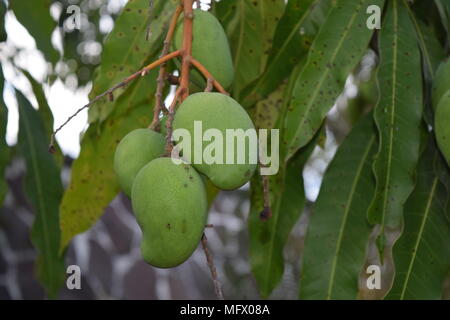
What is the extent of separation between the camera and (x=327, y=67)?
1.07m

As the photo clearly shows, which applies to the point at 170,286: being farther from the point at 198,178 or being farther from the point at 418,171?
the point at 198,178

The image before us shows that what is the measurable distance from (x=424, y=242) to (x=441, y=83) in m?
0.30

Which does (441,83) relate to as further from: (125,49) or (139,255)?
(139,255)

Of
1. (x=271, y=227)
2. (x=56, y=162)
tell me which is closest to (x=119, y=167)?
(x=271, y=227)

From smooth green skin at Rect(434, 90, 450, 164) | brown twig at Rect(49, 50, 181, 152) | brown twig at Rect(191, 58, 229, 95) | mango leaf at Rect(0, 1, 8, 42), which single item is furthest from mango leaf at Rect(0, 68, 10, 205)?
smooth green skin at Rect(434, 90, 450, 164)

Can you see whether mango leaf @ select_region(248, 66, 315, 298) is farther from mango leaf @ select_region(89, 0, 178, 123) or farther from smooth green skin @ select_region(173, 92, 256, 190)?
smooth green skin @ select_region(173, 92, 256, 190)

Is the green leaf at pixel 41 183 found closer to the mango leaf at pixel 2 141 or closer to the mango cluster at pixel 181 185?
the mango leaf at pixel 2 141

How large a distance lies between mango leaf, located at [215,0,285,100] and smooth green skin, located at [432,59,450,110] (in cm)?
36

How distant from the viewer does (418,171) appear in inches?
45.6

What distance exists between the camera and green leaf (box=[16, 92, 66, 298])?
1474 mm

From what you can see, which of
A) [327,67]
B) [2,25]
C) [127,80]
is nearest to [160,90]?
[127,80]

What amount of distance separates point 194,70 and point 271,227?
1.63 feet

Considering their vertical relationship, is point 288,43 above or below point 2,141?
above
